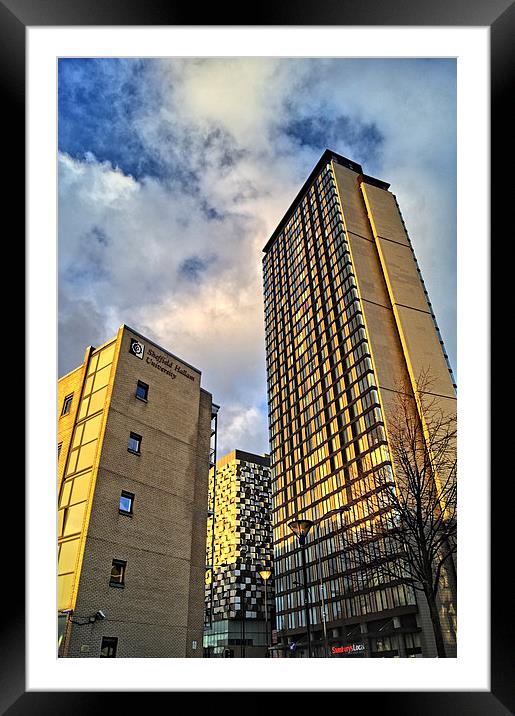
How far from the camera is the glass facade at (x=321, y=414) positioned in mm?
54594

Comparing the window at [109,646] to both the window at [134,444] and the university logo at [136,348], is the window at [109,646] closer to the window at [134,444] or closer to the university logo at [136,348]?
the window at [134,444]

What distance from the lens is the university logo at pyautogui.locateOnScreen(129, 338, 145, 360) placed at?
73.6 ft

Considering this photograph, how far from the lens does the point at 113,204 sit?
16.2 metres

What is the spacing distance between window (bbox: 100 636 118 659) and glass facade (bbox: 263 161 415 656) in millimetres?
31886

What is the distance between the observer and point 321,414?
65.8 m

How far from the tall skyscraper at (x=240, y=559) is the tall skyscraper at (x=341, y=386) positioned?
18761 millimetres

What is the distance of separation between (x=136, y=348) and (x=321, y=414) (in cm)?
4565

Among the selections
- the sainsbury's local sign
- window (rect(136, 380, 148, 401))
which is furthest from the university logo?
the sainsbury's local sign

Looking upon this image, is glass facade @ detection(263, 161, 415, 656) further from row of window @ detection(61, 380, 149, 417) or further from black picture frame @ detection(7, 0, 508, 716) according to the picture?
black picture frame @ detection(7, 0, 508, 716)

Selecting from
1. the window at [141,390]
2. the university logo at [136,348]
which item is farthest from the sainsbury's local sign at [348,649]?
the university logo at [136,348]
